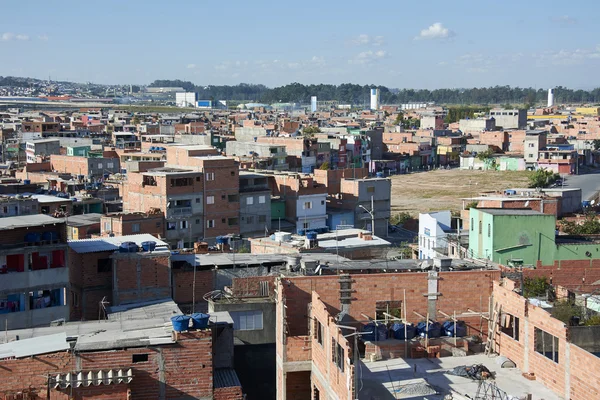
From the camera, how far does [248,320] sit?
15.0 m

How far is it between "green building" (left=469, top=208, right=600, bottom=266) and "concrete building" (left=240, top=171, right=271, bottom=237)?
12970mm

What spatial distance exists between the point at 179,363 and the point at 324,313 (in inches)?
81.8

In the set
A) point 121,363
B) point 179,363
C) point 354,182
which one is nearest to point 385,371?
point 179,363

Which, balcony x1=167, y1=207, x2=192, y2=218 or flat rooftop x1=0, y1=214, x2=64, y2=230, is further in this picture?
balcony x1=167, y1=207, x2=192, y2=218

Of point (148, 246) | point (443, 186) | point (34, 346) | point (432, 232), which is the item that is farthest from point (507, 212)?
point (443, 186)

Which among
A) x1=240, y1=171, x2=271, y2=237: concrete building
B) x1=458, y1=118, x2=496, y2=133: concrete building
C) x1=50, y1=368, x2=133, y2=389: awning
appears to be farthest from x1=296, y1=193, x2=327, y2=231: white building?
x1=458, y1=118, x2=496, y2=133: concrete building

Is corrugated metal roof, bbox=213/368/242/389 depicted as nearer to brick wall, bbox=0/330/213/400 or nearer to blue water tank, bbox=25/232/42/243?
brick wall, bbox=0/330/213/400

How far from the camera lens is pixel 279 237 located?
2433cm

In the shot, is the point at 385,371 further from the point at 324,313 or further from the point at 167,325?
the point at 167,325

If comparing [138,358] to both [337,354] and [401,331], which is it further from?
[401,331]

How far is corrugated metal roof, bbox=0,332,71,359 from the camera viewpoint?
1134cm

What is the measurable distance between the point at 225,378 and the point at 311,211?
877 inches

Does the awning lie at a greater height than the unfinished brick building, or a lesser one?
lesser

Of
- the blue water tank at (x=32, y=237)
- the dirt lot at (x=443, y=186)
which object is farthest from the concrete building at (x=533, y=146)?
the blue water tank at (x=32, y=237)
